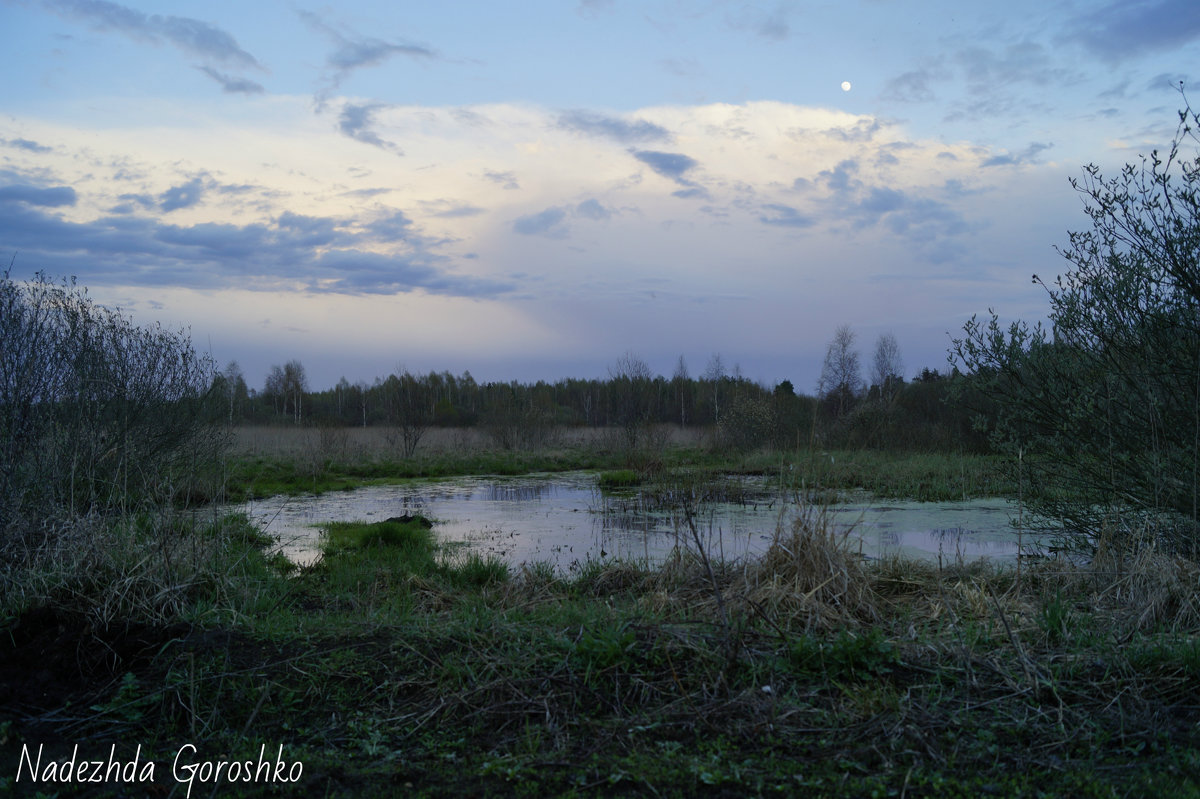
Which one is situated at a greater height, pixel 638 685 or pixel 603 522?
pixel 638 685

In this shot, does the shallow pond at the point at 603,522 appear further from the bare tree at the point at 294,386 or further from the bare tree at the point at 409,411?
the bare tree at the point at 294,386

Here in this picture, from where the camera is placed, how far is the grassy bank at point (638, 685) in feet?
10.0

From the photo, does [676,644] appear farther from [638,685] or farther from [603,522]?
[603,522]

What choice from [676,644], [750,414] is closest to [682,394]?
[750,414]

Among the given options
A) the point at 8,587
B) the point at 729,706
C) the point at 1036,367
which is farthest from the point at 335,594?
the point at 1036,367

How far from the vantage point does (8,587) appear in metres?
5.16

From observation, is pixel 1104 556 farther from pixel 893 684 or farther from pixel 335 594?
pixel 335 594

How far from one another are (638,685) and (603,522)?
30.8ft

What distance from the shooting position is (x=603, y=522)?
13141mm

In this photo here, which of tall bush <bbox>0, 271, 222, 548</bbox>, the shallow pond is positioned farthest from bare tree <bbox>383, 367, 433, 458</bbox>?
tall bush <bbox>0, 271, 222, 548</bbox>

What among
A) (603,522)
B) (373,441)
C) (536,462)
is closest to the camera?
(603,522)

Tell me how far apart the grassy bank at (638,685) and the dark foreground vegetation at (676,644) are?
0.02 metres

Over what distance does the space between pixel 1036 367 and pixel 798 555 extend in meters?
4.20

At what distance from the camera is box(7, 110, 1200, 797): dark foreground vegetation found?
3.13 metres
